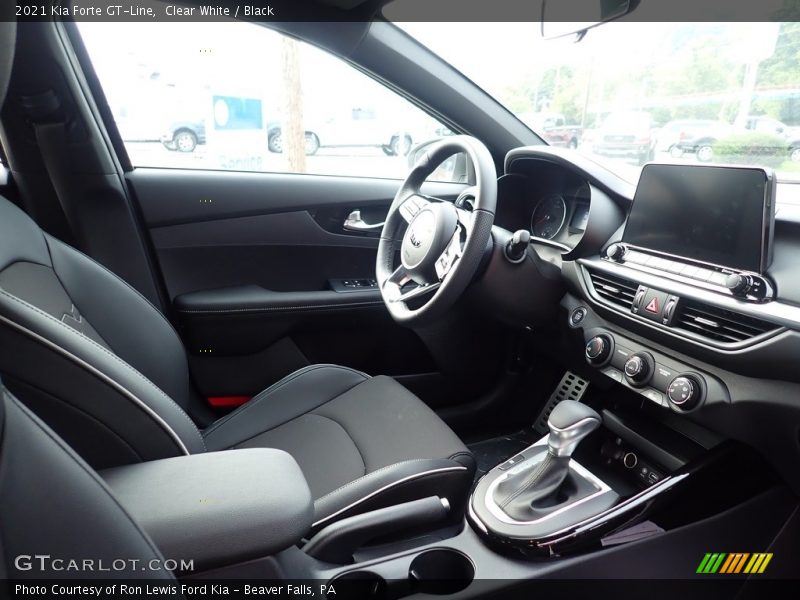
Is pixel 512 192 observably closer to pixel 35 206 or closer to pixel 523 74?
pixel 523 74

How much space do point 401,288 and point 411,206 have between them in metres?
0.23

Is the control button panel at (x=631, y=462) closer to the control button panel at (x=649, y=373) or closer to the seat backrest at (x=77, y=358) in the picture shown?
the control button panel at (x=649, y=373)

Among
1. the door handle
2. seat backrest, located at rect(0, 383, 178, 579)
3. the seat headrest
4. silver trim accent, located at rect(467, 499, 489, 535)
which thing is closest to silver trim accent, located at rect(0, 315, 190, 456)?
seat backrest, located at rect(0, 383, 178, 579)

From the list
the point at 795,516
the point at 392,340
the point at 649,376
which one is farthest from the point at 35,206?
the point at 795,516

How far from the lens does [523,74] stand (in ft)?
5.97

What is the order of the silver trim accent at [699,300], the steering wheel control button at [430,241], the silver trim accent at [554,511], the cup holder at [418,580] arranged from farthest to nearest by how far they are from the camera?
the steering wheel control button at [430,241], the silver trim accent at [554,511], the cup holder at [418,580], the silver trim accent at [699,300]

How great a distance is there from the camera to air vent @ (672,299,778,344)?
99 cm

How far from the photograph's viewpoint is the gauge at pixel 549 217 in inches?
64.5

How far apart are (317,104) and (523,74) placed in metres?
0.75

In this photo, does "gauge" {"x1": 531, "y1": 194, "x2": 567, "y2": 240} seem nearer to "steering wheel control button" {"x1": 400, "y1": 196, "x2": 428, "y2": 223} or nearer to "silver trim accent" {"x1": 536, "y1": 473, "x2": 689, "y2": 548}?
"steering wheel control button" {"x1": 400, "y1": 196, "x2": 428, "y2": 223}

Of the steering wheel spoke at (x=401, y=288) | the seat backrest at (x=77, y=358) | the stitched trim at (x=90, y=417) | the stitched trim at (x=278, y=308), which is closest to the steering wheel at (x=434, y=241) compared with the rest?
the steering wheel spoke at (x=401, y=288)

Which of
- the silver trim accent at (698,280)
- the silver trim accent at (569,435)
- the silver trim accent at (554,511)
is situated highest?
the silver trim accent at (698,280)

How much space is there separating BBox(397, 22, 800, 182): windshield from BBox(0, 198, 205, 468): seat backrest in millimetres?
1102

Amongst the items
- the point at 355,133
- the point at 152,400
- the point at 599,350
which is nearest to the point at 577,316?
the point at 599,350
